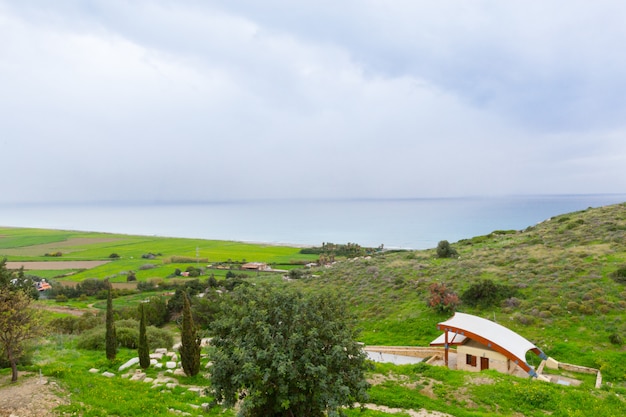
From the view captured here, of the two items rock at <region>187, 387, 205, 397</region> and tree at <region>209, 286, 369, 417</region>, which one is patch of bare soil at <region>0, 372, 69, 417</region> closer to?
rock at <region>187, 387, 205, 397</region>

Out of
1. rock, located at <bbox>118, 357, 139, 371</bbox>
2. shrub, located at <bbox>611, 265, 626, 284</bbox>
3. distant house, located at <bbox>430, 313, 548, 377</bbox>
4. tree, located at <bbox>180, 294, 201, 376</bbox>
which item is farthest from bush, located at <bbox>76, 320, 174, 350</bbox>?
shrub, located at <bbox>611, 265, 626, 284</bbox>

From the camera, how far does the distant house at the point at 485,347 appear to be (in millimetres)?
17391

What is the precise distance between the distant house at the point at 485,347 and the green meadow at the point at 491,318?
186 cm

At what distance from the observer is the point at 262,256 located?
8606 cm

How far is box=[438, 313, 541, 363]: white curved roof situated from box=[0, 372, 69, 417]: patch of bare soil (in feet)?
54.9

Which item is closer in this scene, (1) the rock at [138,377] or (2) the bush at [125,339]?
(1) the rock at [138,377]

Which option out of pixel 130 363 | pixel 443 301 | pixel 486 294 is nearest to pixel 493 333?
pixel 443 301

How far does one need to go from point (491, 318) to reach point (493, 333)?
5.99 m

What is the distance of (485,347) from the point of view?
18.3 metres

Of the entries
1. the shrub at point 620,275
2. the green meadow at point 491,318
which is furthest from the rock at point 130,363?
the shrub at point 620,275

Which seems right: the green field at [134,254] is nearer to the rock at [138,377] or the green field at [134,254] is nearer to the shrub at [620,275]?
the rock at [138,377]

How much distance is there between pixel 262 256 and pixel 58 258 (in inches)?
1937

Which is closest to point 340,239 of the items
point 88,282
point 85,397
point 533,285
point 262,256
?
point 262,256

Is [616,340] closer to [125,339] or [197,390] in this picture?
[197,390]
